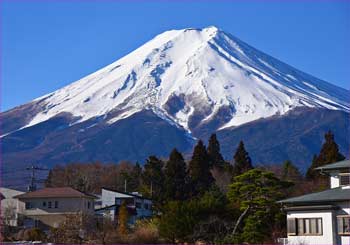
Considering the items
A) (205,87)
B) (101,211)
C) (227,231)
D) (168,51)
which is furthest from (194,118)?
(227,231)

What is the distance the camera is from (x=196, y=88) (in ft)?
578

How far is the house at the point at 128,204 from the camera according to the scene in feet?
134

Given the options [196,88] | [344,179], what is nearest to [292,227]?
[344,179]

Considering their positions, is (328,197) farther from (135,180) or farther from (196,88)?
(196,88)

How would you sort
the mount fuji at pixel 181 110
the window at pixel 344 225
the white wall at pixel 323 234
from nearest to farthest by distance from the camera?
the window at pixel 344 225, the white wall at pixel 323 234, the mount fuji at pixel 181 110

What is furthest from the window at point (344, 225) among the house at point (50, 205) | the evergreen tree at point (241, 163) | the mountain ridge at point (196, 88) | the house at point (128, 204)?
the mountain ridge at point (196, 88)

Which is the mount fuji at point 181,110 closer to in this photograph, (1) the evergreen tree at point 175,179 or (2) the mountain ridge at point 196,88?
(2) the mountain ridge at point 196,88

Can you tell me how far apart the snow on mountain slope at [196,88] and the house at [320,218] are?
138541mm

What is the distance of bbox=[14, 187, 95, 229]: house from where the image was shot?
39438mm

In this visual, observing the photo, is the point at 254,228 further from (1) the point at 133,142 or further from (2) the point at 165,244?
(1) the point at 133,142

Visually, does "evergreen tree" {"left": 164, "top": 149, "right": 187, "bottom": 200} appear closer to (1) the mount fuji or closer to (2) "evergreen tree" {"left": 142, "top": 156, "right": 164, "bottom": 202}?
(2) "evergreen tree" {"left": 142, "top": 156, "right": 164, "bottom": 202}

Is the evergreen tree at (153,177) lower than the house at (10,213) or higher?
higher

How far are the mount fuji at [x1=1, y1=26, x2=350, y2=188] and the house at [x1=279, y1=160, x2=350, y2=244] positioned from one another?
369 ft

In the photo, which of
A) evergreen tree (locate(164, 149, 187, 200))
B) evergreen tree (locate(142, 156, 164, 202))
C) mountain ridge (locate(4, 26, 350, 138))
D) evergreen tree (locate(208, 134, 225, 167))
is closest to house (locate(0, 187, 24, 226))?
evergreen tree (locate(142, 156, 164, 202))
